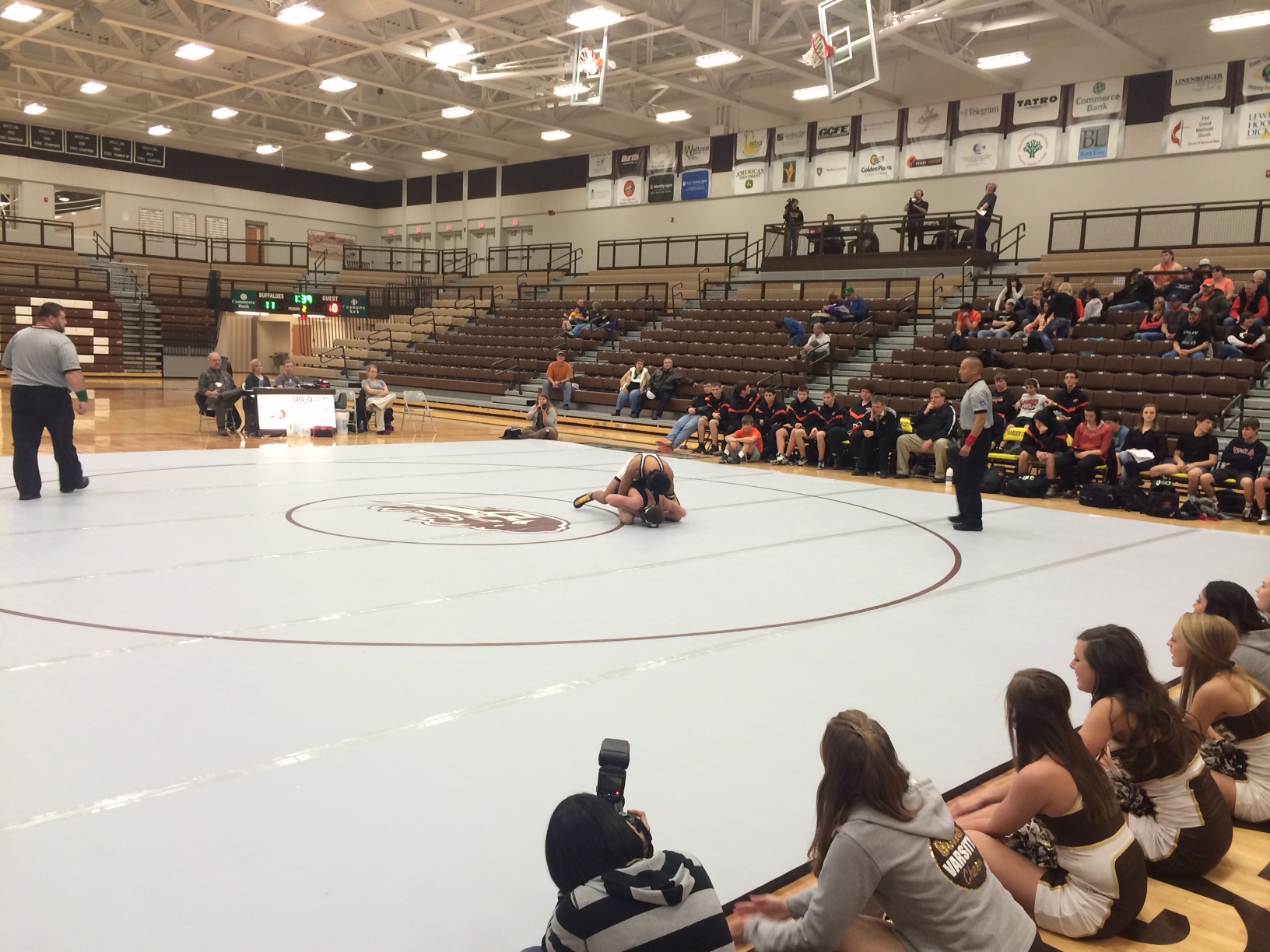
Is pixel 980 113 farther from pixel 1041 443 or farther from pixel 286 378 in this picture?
Answer: pixel 286 378

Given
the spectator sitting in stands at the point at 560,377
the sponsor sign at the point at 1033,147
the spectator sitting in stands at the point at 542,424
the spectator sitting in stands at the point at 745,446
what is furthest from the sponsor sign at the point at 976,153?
the spectator sitting in stands at the point at 542,424

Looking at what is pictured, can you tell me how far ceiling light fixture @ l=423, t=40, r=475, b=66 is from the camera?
61.5ft

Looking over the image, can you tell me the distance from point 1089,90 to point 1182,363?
1002 cm

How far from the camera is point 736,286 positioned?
2400 centimetres

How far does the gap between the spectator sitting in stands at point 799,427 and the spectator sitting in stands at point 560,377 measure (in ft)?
22.2

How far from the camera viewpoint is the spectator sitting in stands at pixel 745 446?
1459 centimetres

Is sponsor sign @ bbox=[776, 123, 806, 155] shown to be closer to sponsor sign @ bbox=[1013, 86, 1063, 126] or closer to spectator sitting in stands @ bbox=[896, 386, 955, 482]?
sponsor sign @ bbox=[1013, 86, 1063, 126]

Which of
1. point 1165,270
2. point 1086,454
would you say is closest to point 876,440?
point 1086,454

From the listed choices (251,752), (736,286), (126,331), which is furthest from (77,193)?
(251,752)

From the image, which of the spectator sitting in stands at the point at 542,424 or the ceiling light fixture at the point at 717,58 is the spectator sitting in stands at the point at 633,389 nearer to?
the spectator sitting in stands at the point at 542,424

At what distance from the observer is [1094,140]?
798 inches

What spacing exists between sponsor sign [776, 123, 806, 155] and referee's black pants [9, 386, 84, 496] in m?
20.9

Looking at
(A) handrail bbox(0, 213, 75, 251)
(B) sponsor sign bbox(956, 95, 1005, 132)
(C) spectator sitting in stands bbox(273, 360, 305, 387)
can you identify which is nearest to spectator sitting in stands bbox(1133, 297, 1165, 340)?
(B) sponsor sign bbox(956, 95, 1005, 132)

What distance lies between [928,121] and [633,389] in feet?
34.0
